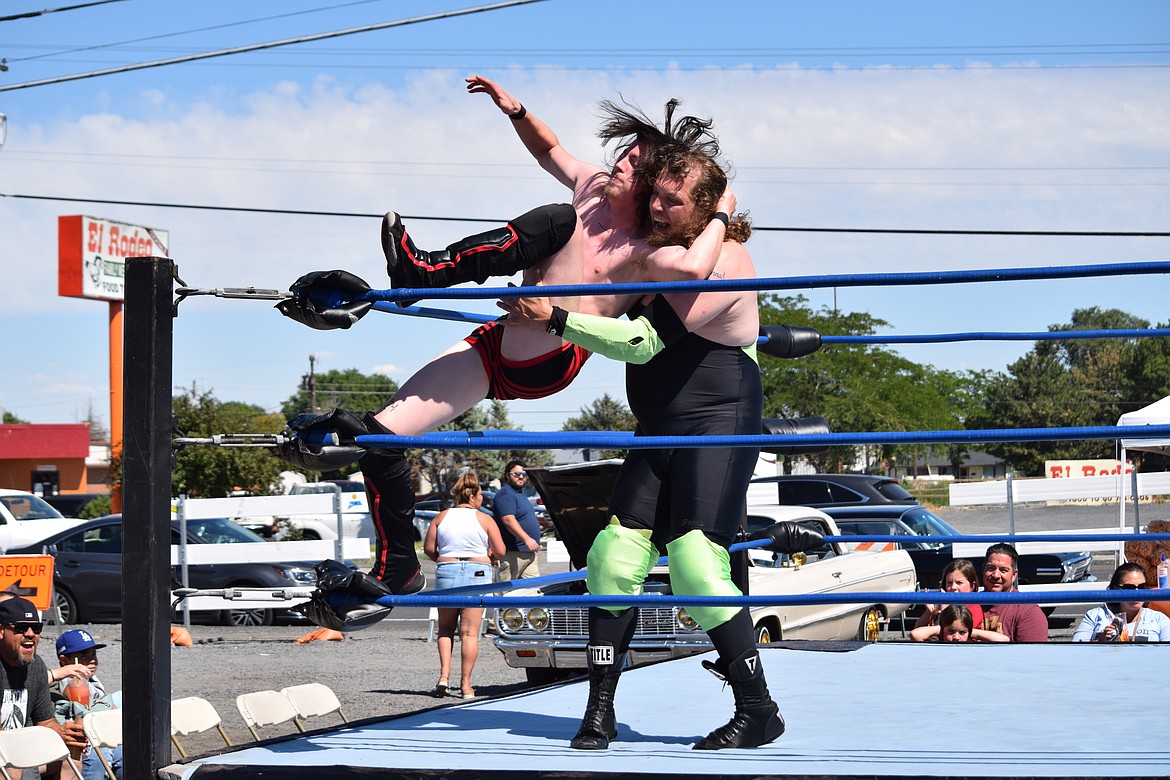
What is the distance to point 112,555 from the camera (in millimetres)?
13695

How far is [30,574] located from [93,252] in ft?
69.5

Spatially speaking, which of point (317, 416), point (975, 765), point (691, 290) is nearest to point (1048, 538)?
point (975, 765)

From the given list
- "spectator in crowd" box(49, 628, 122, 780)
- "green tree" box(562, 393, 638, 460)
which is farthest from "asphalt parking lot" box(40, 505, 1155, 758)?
"green tree" box(562, 393, 638, 460)

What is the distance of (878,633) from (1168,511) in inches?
776

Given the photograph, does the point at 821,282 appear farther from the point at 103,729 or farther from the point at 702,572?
the point at 103,729

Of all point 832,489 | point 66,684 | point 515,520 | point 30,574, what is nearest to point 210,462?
point 832,489

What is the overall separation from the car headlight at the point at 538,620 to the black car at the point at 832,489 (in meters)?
9.46

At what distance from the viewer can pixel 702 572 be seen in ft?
10.5

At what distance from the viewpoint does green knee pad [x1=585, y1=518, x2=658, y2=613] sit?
10.8 ft

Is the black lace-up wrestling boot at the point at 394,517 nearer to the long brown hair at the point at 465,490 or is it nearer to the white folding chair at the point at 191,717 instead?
the white folding chair at the point at 191,717

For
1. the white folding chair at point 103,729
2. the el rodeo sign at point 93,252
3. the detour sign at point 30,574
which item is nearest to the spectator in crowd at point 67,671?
the white folding chair at point 103,729

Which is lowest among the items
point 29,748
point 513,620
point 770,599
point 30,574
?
point 513,620

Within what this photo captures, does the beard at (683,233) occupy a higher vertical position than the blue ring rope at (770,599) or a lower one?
higher

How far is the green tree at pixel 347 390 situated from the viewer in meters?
102
